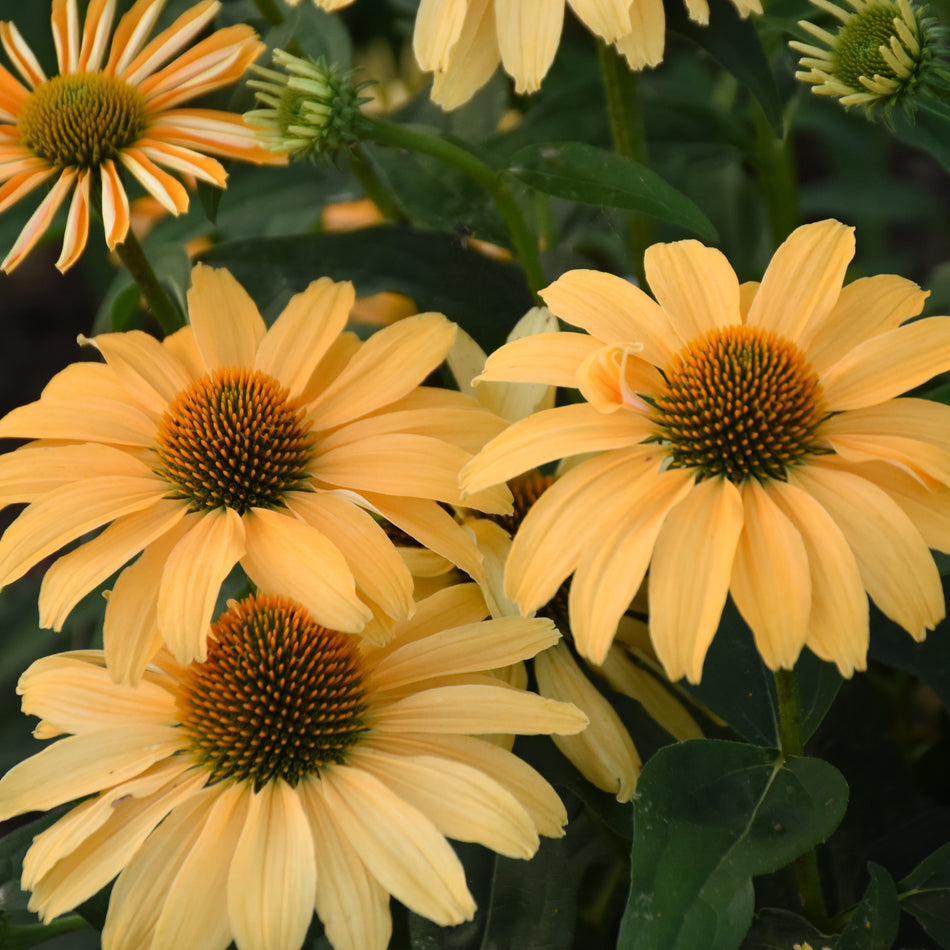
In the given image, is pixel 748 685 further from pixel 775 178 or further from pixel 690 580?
pixel 775 178

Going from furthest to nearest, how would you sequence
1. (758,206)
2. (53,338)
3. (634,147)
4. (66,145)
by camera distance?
(53,338), (758,206), (634,147), (66,145)

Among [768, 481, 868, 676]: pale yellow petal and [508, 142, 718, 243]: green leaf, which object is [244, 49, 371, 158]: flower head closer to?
[508, 142, 718, 243]: green leaf

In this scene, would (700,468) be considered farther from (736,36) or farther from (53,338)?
(53,338)

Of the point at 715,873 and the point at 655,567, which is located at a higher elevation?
the point at 655,567

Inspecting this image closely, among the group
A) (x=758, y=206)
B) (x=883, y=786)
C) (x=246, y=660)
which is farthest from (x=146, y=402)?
(x=758, y=206)

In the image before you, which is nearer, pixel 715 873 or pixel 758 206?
pixel 715 873

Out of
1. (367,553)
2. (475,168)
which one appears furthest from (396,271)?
(367,553)

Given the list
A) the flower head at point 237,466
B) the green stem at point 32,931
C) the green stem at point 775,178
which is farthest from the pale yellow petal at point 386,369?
the green stem at point 775,178

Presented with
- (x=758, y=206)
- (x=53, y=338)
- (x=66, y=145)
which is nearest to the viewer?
(x=66, y=145)
